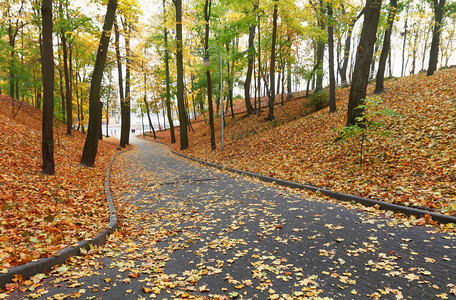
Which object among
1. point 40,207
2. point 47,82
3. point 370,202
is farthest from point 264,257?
point 47,82

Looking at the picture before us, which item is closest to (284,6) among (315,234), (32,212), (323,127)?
(323,127)

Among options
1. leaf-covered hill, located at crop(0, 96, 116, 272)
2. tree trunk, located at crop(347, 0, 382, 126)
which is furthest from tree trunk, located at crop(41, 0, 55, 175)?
tree trunk, located at crop(347, 0, 382, 126)

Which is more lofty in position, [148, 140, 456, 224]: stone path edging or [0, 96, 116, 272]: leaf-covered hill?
[148, 140, 456, 224]: stone path edging

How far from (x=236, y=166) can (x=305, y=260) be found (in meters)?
8.06

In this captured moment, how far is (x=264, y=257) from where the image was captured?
11.4 feet

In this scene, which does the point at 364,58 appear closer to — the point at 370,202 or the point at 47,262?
the point at 370,202

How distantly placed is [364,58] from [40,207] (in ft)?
36.2

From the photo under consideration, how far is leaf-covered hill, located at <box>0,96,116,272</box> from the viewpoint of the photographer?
3.55 metres

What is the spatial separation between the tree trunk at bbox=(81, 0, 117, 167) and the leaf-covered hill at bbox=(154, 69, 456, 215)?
6043 mm

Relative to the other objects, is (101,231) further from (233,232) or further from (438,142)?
(438,142)

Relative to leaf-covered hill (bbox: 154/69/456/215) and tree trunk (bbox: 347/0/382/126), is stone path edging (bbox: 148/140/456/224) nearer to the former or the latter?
leaf-covered hill (bbox: 154/69/456/215)

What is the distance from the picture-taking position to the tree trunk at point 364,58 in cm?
888

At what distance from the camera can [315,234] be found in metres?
4.12

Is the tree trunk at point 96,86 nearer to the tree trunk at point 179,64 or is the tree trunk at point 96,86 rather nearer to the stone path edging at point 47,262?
the tree trunk at point 179,64
